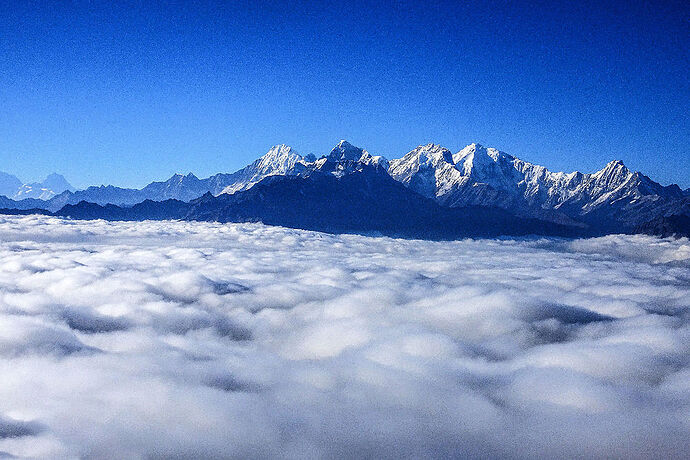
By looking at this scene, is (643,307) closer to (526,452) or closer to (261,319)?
(526,452)

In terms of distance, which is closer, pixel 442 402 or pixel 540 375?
pixel 442 402

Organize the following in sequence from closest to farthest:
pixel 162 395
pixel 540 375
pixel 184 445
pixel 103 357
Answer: pixel 184 445 < pixel 162 395 < pixel 540 375 < pixel 103 357

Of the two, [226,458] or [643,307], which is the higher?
[643,307]

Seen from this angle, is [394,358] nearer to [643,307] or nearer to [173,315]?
[173,315]

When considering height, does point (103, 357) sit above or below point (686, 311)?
below

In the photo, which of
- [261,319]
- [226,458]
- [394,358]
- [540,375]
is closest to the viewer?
[226,458]

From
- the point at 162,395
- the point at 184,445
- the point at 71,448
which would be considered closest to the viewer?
the point at 71,448

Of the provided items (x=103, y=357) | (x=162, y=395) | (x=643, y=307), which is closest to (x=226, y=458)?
(x=162, y=395)

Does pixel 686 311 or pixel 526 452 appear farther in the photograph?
pixel 686 311

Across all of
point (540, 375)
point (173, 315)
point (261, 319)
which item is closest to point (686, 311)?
point (540, 375)
